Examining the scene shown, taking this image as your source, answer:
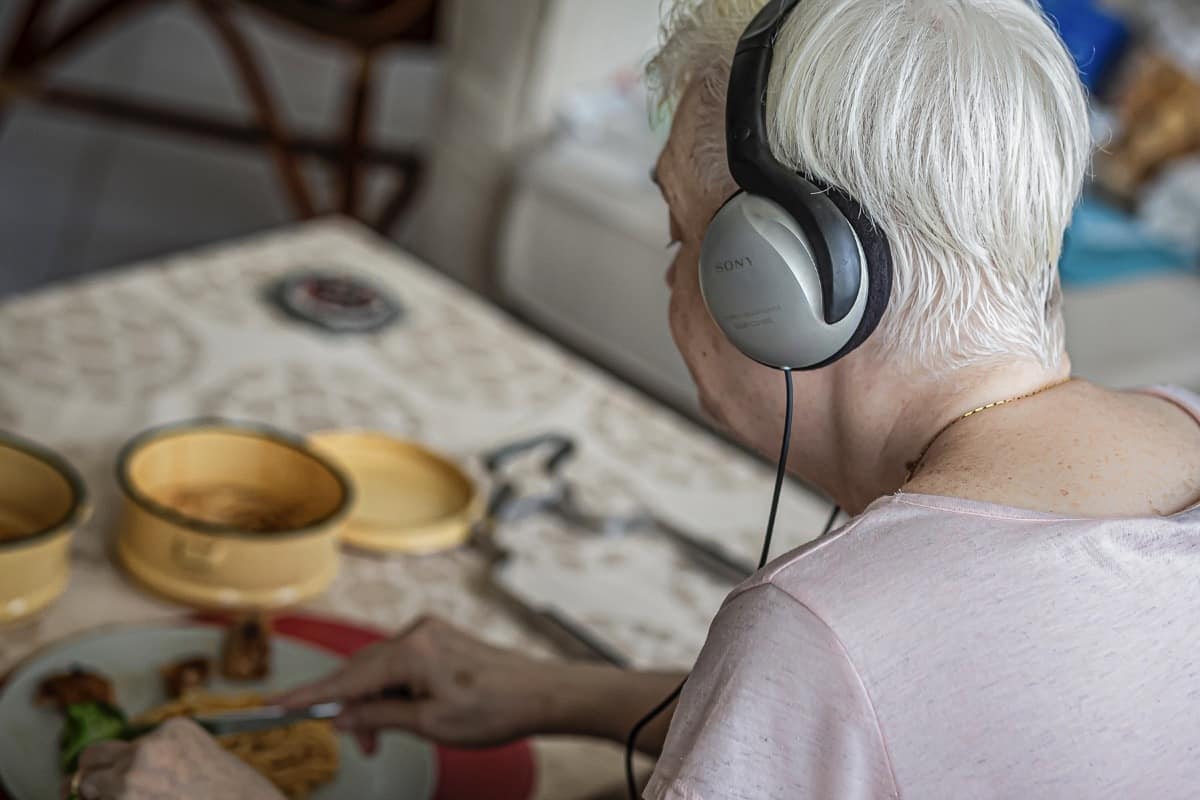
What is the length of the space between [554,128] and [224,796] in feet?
6.47

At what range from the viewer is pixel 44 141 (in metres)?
3.26

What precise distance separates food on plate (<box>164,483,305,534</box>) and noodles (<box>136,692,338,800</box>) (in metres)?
0.20

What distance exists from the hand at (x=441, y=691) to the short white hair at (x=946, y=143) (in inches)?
15.7

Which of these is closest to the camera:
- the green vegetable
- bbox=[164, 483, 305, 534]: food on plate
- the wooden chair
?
the green vegetable

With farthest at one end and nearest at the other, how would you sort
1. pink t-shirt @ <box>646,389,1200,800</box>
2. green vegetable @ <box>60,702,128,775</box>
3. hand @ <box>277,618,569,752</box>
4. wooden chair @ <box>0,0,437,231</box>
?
wooden chair @ <box>0,0,437,231</box>
hand @ <box>277,618,569,752</box>
green vegetable @ <box>60,702,128,775</box>
pink t-shirt @ <box>646,389,1200,800</box>

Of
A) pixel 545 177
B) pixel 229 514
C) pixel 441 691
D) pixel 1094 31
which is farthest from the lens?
pixel 1094 31

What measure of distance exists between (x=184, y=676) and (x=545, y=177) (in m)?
1.63

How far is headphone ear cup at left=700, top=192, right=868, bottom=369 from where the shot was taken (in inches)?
27.2

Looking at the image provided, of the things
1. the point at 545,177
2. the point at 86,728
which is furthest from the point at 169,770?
the point at 545,177

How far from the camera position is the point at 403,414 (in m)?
1.43

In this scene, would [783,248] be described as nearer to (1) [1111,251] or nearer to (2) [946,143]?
(2) [946,143]

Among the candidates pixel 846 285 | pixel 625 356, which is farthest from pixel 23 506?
pixel 625 356

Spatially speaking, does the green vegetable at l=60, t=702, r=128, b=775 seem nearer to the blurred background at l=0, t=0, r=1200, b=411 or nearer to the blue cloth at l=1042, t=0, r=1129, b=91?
the blurred background at l=0, t=0, r=1200, b=411

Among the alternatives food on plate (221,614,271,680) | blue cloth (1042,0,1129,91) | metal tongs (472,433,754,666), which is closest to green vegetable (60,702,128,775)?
food on plate (221,614,271,680)
